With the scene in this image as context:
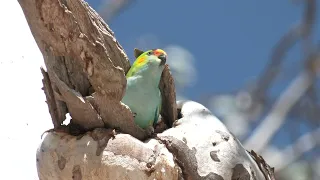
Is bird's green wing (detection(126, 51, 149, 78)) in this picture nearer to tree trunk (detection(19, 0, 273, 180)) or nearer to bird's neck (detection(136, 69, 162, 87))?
bird's neck (detection(136, 69, 162, 87))

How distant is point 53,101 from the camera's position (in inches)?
47.3

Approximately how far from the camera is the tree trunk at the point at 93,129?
3.72ft

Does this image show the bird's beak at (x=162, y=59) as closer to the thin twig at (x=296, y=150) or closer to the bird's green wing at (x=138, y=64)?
the bird's green wing at (x=138, y=64)

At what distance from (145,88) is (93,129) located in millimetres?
209

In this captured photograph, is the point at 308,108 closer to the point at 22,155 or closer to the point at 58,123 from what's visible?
the point at 58,123

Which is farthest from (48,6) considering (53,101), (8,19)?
(8,19)

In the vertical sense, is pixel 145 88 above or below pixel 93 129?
above

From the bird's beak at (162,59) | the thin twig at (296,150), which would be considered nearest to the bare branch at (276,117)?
the thin twig at (296,150)

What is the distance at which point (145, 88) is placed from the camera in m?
1.35

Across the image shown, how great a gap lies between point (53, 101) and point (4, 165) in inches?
21.1

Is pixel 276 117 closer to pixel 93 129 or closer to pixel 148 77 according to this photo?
pixel 148 77

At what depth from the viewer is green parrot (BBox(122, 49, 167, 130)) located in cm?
131

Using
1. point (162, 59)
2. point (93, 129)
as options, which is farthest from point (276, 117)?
point (93, 129)

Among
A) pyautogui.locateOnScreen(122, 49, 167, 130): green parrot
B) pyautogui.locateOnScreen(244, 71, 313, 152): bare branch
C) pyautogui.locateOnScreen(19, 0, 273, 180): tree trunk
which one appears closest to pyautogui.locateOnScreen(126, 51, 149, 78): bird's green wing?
pyautogui.locateOnScreen(122, 49, 167, 130): green parrot
